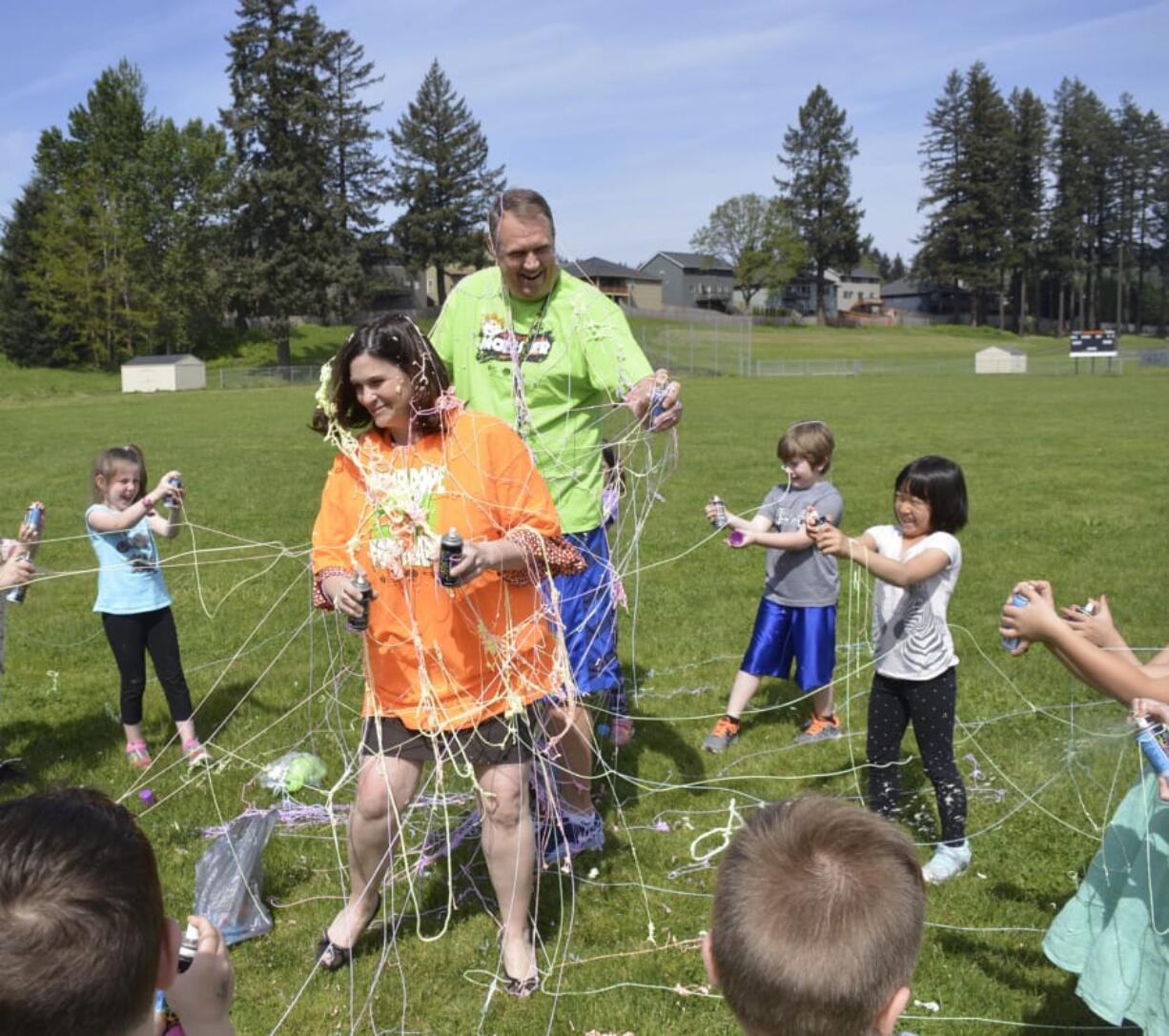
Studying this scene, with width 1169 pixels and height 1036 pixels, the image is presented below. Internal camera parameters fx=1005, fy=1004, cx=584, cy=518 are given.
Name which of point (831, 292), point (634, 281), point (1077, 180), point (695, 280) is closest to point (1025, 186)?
point (1077, 180)

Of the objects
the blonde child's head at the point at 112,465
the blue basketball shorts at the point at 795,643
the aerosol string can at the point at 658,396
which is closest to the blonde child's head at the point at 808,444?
the blue basketball shorts at the point at 795,643

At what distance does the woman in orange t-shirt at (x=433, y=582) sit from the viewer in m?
3.00

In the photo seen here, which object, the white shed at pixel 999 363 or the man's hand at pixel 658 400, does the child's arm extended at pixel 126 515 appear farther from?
the white shed at pixel 999 363

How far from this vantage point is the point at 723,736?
4957 millimetres

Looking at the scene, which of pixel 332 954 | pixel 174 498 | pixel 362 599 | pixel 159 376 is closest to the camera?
pixel 362 599

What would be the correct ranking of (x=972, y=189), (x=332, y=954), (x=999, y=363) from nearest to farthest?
1. (x=332, y=954)
2. (x=999, y=363)
3. (x=972, y=189)

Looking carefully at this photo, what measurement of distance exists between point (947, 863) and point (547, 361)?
2.35 m

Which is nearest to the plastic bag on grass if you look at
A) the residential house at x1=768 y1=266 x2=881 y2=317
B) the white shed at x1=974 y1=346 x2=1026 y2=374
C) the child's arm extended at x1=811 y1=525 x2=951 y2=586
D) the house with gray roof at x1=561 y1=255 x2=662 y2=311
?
the child's arm extended at x1=811 y1=525 x2=951 y2=586

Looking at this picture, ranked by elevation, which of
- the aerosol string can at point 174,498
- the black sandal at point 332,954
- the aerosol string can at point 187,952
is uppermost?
the aerosol string can at point 174,498

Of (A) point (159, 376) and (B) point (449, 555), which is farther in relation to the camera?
(A) point (159, 376)

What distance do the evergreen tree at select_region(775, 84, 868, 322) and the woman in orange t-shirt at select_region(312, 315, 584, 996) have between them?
76957mm

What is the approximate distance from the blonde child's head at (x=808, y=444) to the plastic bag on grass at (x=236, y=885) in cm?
280

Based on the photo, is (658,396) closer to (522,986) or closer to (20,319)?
(522,986)

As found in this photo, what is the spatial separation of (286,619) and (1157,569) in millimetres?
6908
